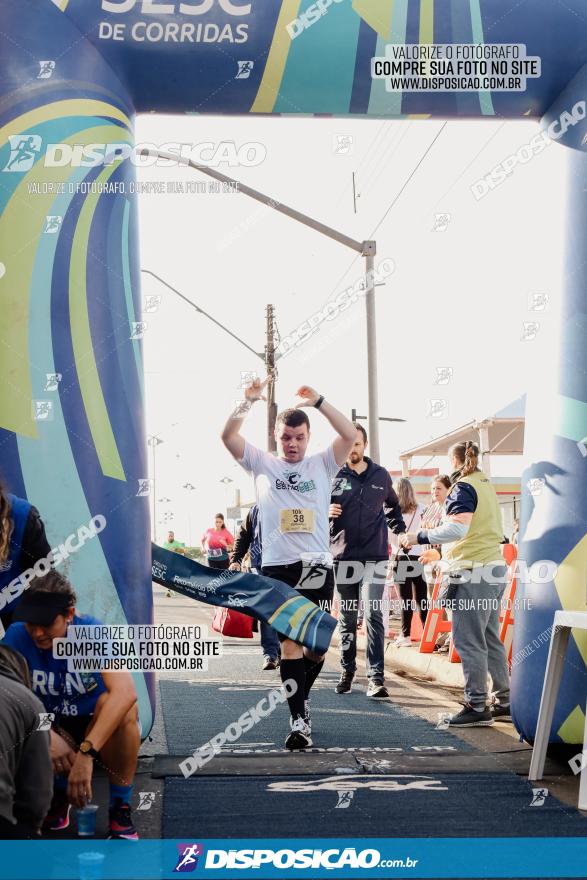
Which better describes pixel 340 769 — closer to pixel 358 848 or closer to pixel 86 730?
pixel 358 848

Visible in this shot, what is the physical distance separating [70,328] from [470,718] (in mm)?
3500

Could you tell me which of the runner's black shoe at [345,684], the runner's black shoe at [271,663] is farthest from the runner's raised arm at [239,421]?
the runner's black shoe at [271,663]

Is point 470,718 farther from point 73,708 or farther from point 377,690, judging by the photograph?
point 73,708

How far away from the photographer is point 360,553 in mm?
7523

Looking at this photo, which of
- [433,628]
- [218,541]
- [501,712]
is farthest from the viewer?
[218,541]

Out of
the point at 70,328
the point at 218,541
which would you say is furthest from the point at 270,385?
the point at 70,328

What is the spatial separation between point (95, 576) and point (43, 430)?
713 millimetres

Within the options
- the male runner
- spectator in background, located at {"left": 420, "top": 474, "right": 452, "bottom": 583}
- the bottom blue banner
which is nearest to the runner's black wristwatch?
the bottom blue banner

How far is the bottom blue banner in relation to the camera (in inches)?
136

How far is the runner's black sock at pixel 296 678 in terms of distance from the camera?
5.46 metres

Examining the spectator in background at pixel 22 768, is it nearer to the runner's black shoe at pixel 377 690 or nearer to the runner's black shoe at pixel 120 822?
the runner's black shoe at pixel 120 822

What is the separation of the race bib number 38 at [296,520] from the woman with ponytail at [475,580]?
1.01 m

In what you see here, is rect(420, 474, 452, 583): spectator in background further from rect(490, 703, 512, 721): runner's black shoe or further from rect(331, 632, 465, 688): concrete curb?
rect(490, 703, 512, 721): runner's black shoe

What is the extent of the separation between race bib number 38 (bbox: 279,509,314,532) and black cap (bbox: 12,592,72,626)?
86.6 inches
